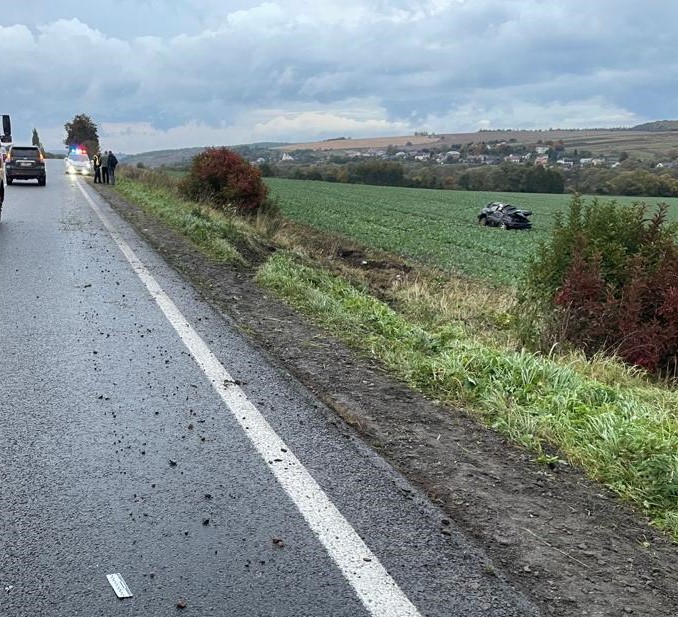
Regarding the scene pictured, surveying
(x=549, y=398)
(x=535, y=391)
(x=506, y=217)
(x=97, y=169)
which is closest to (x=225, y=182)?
(x=97, y=169)

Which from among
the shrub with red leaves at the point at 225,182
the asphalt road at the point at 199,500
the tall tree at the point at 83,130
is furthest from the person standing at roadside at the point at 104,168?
the tall tree at the point at 83,130

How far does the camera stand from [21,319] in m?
7.54

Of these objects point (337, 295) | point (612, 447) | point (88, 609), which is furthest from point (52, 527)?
point (337, 295)

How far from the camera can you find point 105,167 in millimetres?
34281

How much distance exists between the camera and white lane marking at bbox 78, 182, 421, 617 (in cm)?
290

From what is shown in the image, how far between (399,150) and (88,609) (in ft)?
417

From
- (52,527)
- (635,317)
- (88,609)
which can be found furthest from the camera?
(635,317)

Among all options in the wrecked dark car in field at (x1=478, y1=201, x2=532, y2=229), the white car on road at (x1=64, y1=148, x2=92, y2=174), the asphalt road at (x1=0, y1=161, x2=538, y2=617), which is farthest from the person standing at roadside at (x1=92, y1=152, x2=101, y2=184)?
the asphalt road at (x1=0, y1=161, x2=538, y2=617)

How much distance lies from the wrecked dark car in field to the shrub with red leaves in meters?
16.7

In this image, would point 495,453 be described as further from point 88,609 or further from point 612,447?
point 88,609

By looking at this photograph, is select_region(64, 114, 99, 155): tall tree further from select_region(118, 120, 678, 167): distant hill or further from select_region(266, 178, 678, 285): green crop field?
select_region(266, 178, 678, 285): green crop field

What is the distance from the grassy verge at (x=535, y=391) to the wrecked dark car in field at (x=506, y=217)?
2839 centimetres

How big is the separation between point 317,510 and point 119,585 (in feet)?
3.38

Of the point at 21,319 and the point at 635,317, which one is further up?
the point at 21,319
